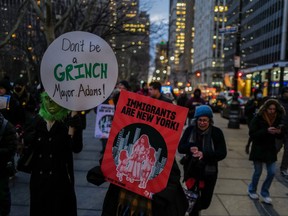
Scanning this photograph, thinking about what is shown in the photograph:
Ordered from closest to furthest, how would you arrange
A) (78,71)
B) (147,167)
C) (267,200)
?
(147,167), (78,71), (267,200)

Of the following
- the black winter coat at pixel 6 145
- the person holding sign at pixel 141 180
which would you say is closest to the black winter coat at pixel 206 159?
the person holding sign at pixel 141 180

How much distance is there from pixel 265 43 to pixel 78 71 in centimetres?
7179

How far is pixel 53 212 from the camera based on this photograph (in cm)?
346

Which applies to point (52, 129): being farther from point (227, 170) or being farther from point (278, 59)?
point (278, 59)

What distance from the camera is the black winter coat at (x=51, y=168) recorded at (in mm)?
3398

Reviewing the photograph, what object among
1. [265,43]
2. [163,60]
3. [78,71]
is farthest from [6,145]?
[265,43]

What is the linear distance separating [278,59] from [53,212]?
63.8m

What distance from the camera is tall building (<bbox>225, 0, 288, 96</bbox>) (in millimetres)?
58250

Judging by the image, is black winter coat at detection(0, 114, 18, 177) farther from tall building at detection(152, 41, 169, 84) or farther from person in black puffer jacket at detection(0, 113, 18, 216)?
tall building at detection(152, 41, 169, 84)

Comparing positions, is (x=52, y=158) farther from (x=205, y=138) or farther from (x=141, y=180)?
(x=205, y=138)

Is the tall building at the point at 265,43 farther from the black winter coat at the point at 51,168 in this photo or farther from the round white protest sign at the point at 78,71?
the black winter coat at the point at 51,168

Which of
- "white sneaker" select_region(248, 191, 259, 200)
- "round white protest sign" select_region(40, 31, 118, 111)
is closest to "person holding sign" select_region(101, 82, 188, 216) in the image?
"round white protest sign" select_region(40, 31, 118, 111)

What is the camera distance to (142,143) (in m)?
2.87

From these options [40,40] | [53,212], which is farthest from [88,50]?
[40,40]
